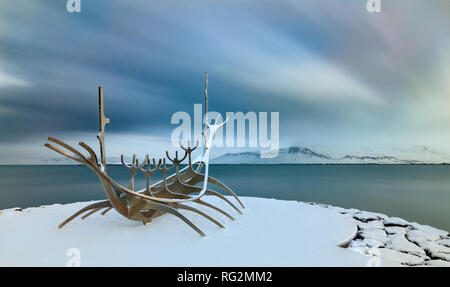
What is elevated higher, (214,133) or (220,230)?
(214,133)

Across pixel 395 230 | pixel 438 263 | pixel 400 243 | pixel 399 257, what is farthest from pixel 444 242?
pixel 399 257

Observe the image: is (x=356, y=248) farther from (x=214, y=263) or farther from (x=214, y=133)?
(x=214, y=133)

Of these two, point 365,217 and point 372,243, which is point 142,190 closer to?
point 372,243

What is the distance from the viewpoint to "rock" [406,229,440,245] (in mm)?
4694

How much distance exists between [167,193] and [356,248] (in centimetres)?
331

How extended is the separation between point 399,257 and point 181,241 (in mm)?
3276

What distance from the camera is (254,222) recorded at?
488 cm

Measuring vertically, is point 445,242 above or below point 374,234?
below

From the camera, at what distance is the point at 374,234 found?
475 cm

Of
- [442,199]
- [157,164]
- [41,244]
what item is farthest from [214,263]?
[442,199]

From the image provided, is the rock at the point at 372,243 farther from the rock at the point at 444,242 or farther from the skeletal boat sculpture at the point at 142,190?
the skeletal boat sculpture at the point at 142,190

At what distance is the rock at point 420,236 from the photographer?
4694mm

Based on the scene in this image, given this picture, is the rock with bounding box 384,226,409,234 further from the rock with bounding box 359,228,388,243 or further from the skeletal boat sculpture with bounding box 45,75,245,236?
the skeletal boat sculpture with bounding box 45,75,245,236

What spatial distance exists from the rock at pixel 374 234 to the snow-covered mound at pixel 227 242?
0.7 inches
